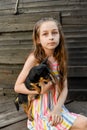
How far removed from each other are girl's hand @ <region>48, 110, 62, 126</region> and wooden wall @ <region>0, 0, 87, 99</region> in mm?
1666

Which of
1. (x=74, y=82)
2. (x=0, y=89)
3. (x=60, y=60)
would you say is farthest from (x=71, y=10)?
(x=60, y=60)

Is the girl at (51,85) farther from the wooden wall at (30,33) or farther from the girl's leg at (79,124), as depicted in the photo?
the wooden wall at (30,33)

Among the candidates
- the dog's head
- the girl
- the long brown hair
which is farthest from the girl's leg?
the dog's head

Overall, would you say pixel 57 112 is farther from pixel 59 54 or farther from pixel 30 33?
pixel 30 33

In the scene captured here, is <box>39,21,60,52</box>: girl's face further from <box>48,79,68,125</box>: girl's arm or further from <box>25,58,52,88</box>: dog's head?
<box>48,79,68,125</box>: girl's arm

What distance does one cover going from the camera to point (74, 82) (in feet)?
13.6

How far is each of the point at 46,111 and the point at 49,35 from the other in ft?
2.02

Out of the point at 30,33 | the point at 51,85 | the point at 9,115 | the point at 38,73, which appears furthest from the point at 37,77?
the point at 30,33

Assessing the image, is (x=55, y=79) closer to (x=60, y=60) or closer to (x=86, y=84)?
(x=60, y=60)

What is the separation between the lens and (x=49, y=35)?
8.32ft

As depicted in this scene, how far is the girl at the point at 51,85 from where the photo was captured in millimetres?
2510

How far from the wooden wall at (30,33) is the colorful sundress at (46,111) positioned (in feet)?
4.97

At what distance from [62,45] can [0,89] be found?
82.0 inches

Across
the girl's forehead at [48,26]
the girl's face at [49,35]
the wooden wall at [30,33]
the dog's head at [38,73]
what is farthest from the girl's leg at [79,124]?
the wooden wall at [30,33]
